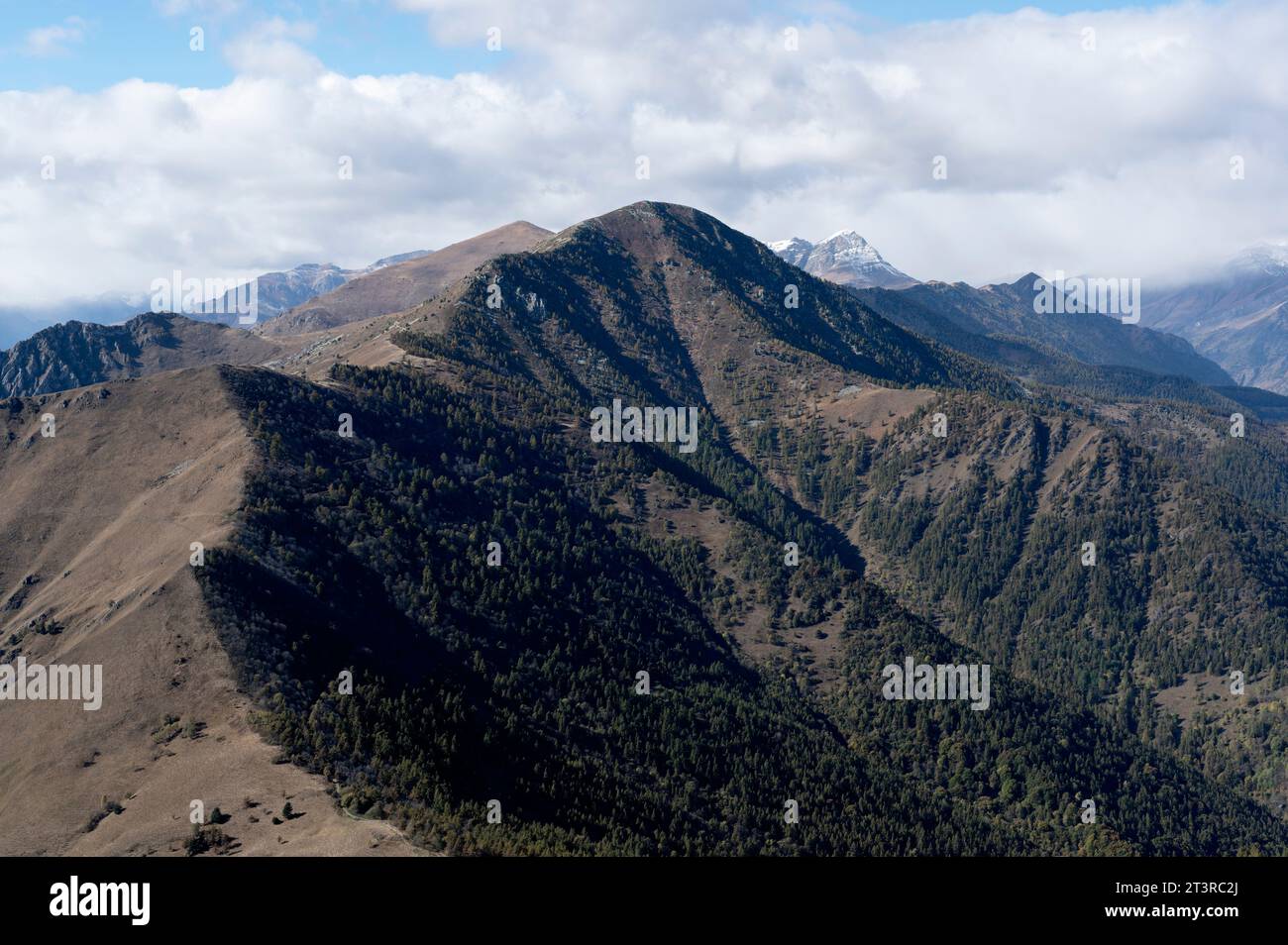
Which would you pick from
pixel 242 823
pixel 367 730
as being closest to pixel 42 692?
pixel 367 730

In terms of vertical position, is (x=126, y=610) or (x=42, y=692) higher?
(x=126, y=610)

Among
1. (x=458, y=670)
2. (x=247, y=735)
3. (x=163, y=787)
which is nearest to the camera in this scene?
(x=163, y=787)

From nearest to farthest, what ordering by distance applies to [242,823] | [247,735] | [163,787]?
[242,823] < [163,787] < [247,735]

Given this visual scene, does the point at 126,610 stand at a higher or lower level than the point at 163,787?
higher

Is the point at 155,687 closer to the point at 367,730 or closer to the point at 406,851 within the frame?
the point at 367,730

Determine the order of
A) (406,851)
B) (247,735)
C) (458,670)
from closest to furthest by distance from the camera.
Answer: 1. (406,851)
2. (247,735)
3. (458,670)
